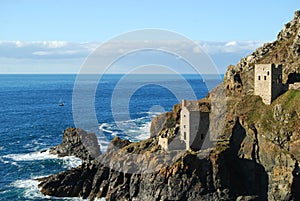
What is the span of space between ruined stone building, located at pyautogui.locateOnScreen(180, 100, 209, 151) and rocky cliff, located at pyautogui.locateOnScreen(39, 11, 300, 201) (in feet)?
6.96

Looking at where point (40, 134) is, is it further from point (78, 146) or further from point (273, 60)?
point (273, 60)

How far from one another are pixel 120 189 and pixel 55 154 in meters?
33.7

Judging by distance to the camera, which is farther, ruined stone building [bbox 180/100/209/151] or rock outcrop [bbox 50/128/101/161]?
rock outcrop [bbox 50/128/101/161]

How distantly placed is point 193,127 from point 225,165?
847cm

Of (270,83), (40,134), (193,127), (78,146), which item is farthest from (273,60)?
(40,134)

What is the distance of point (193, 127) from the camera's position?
7244 centimetres

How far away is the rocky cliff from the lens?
2625 inches

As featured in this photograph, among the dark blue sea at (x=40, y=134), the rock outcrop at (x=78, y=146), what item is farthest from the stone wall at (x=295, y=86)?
the dark blue sea at (x=40, y=134)

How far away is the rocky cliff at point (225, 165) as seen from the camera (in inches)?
2625

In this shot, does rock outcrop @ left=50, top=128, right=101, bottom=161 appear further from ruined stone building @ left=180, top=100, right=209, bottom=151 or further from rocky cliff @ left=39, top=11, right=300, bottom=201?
ruined stone building @ left=180, top=100, right=209, bottom=151

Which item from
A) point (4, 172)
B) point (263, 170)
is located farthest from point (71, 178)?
point (263, 170)

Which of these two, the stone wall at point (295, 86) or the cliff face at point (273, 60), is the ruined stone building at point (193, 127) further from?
the stone wall at point (295, 86)

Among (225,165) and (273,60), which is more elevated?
(273,60)

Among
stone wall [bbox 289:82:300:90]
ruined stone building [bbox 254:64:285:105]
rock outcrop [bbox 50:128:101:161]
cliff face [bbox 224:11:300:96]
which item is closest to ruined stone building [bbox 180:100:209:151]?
ruined stone building [bbox 254:64:285:105]
